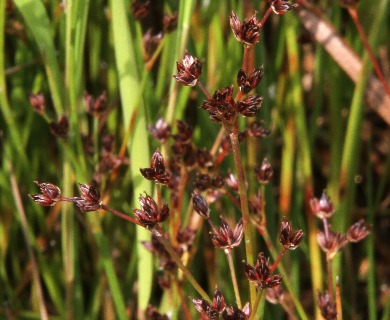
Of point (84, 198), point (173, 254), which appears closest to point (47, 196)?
point (84, 198)

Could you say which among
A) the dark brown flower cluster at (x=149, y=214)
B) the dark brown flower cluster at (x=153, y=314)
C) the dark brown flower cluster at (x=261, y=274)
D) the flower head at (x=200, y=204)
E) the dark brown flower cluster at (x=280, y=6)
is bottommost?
the dark brown flower cluster at (x=153, y=314)

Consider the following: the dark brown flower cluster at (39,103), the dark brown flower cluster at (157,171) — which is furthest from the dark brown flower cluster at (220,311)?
the dark brown flower cluster at (39,103)

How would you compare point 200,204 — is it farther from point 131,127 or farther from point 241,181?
point 131,127

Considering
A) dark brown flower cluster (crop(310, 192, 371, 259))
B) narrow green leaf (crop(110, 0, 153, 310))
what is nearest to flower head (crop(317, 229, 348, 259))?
dark brown flower cluster (crop(310, 192, 371, 259))

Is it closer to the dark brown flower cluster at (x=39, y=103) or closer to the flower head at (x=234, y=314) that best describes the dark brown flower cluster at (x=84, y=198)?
the flower head at (x=234, y=314)

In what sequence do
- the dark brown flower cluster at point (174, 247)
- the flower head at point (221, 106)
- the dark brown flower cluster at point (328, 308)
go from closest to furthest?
1. the flower head at point (221, 106)
2. the dark brown flower cluster at point (328, 308)
3. the dark brown flower cluster at point (174, 247)
